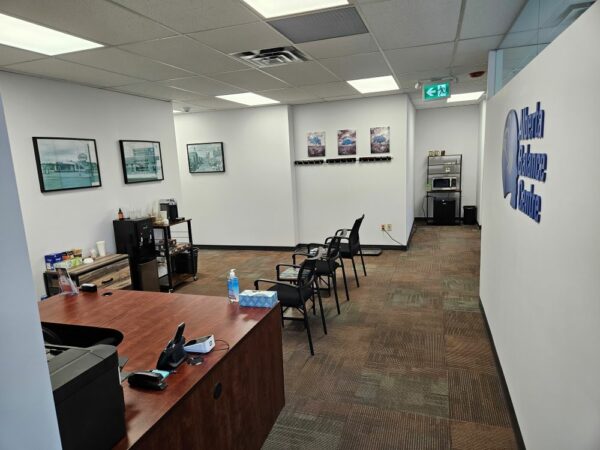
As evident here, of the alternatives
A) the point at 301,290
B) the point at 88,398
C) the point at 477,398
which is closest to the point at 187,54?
the point at 301,290

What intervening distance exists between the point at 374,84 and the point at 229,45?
2.80 m

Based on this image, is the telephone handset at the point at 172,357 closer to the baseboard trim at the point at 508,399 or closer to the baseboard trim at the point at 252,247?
the baseboard trim at the point at 508,399

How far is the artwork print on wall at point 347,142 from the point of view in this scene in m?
6.77

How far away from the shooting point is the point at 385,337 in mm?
3604

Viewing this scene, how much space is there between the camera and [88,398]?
1.14 meters

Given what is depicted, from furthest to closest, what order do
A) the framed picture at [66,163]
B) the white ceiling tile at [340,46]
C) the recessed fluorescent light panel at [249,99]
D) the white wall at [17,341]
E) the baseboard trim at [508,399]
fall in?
the recessed fluorescent light panel at [249,99], the framed picture at [66,163], the white ceiling tile at [340,46], the baseboard trim at [508,399], the white wall at [17,341]

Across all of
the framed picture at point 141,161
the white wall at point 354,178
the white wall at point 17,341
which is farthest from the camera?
the white wall at point 354,178

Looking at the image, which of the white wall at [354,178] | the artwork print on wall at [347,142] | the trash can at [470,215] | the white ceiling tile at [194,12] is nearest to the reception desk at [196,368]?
the white ceiling tile at [194,12]

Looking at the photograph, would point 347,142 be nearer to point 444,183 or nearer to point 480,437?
point 444,183

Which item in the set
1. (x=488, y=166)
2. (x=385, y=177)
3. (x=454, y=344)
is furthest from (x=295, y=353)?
(x=385, y=177)

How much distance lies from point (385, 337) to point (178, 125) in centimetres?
577

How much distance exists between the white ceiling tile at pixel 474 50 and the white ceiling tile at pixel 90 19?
8.65ft

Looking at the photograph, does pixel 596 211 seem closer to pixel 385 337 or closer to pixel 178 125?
pixel 385 337

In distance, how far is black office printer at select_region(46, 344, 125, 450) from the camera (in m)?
1.06
